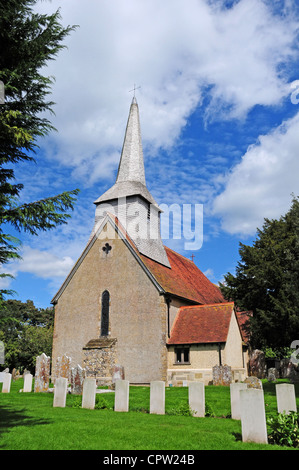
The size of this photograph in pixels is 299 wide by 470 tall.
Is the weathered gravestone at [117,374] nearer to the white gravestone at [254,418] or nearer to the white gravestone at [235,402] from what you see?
the white gravestone at [235,402]

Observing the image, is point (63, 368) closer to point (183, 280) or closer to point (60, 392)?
point (60, 392)

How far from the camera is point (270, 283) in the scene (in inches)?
1150

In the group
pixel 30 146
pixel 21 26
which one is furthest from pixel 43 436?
pixel 21 26

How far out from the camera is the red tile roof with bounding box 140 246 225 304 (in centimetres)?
2541

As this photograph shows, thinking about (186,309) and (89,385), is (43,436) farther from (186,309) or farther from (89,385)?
(186,309)

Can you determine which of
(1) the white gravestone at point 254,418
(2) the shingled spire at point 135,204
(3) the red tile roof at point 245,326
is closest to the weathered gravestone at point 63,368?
(2) the shingled spire at point 135,204

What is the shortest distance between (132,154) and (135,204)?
18.7 feet

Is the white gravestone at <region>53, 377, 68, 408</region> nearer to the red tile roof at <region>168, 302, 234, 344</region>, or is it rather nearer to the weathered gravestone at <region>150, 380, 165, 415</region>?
the weathered gravestone at <region>150, 380, 165, 415</region>

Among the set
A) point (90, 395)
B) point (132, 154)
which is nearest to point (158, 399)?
point (90, 395)

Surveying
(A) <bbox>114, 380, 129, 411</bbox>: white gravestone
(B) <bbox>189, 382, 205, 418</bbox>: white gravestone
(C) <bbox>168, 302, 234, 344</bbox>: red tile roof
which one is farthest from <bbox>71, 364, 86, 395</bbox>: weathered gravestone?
(B) <bbox>189, 382, 205, 418</bbox>: white gravestone

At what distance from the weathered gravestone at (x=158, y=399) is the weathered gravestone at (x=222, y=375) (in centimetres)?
945

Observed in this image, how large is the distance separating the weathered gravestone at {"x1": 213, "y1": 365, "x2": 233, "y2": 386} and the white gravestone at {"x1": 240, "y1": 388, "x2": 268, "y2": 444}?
43.2 feet

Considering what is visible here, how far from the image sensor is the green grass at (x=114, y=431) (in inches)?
282

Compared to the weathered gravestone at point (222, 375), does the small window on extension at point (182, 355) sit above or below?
above
